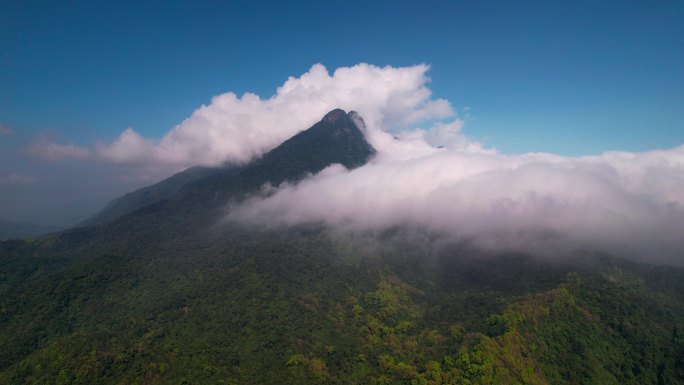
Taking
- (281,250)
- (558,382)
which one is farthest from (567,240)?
(281,250)

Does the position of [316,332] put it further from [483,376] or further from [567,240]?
[567,240]

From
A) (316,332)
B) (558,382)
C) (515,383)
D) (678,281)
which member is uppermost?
(316,332)

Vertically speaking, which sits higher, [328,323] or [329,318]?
[329,318]

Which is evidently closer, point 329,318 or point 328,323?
point 328,323

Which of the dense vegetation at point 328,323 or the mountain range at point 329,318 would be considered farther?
the mountain range at point 329,318

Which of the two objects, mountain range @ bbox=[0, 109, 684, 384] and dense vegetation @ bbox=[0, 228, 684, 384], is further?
mountain range @ bbox=[0, 109, 684, 384]

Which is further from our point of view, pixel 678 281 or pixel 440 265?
pixel 440 265

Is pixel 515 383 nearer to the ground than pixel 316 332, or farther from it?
nearer to the ground

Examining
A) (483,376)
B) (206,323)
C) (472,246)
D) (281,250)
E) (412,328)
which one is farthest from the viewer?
(472,246)
